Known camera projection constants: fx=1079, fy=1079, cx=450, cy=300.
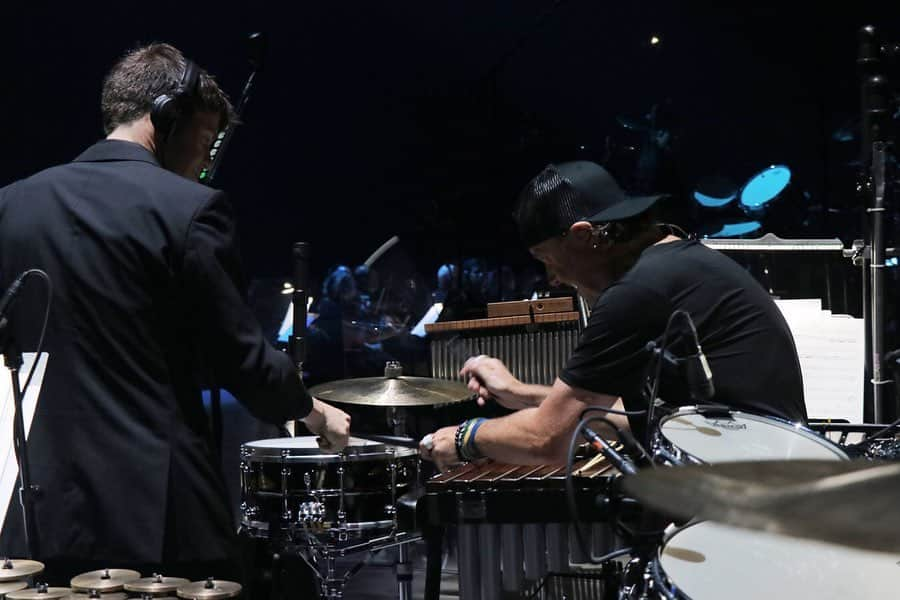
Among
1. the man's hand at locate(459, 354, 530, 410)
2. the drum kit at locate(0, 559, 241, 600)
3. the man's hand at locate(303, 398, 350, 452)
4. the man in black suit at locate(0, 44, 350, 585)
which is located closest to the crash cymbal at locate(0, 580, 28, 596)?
the drum kit at locate(0, 559, 241, 600)

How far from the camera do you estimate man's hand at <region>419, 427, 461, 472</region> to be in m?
2.91

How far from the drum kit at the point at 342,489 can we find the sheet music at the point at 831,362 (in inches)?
53.8

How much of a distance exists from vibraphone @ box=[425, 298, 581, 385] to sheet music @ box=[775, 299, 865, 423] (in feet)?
2.92

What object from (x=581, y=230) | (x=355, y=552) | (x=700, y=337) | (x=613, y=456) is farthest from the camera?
(x=355, y=552)

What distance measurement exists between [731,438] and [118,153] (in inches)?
49.3

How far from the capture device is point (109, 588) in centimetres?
157

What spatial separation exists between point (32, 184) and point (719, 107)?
6730mm

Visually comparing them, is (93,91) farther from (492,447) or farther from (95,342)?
(95,342)

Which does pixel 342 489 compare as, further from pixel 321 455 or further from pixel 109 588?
pixel 109 588

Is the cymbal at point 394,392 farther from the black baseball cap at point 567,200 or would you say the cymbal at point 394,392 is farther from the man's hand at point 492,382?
the black baseball cap at point 567,200

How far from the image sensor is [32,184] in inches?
79.5

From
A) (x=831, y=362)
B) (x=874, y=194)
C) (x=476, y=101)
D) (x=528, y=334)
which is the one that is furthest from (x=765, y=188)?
(x=831, y=362)

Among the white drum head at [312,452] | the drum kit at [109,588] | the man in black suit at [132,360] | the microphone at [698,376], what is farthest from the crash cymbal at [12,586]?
the white drum head at [312,452]

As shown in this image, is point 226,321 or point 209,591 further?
point 226,321
